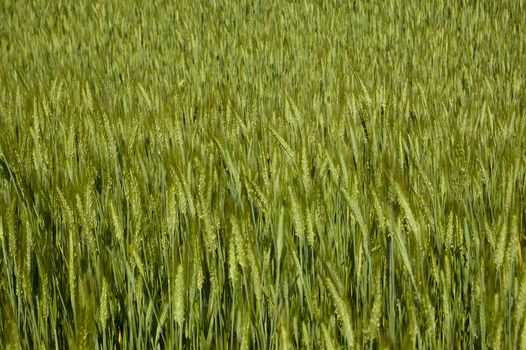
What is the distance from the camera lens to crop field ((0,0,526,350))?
1.00m

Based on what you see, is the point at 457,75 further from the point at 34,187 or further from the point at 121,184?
the point at 34,187

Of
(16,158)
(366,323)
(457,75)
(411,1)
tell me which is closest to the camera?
(366,323)

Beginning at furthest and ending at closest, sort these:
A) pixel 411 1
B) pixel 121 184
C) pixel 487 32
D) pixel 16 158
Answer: pixel 411 1 < pixel 487 32 < pixel 121 184 < pixel 16 158

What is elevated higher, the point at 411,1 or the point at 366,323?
the point at 411,1

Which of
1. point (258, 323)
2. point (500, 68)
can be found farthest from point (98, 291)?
point (500, 68)

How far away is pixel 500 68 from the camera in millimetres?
3158

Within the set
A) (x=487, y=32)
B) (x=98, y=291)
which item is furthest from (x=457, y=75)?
(x=98, y=291)

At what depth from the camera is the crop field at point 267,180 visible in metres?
1.00

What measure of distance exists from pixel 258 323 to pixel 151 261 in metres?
0.26

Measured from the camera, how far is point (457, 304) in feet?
3.61

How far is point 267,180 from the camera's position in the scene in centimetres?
128

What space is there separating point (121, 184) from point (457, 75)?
5.94 feet

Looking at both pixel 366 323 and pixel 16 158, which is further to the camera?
pixel 16 158

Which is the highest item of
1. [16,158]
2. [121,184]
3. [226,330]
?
[16,158]
